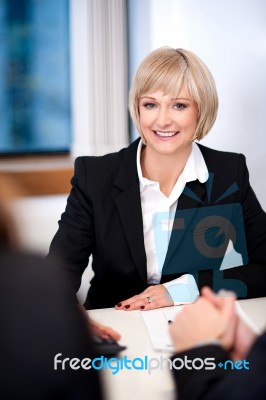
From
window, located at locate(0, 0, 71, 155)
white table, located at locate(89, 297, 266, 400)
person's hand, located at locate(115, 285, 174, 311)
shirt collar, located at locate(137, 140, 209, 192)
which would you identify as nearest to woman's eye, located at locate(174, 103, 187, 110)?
shirt collar, located at locate(137, 140, 209, 192)

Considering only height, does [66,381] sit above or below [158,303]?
above

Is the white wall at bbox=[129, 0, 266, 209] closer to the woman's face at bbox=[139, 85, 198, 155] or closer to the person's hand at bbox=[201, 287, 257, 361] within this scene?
the woman's face at bbox=[139, 85, 198, 155]

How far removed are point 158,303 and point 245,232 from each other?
1.31 feet

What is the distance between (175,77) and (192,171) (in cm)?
27

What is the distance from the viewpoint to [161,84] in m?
1.43

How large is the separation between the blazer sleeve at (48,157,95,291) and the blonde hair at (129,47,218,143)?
294 millimetres

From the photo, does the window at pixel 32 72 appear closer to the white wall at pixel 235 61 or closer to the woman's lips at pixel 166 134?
the white wall at pixel 235 61

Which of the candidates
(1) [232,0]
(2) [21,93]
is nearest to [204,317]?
(1) [232,0]

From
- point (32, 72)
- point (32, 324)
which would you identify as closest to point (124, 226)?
point (32, 324)

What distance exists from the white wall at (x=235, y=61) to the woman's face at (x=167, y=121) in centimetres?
59

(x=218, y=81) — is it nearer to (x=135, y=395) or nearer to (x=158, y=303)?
(x=158, y=303)

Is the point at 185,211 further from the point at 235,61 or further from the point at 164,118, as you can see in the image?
the point at 235,61

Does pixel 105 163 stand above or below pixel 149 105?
below

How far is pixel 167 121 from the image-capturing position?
1.48 m
